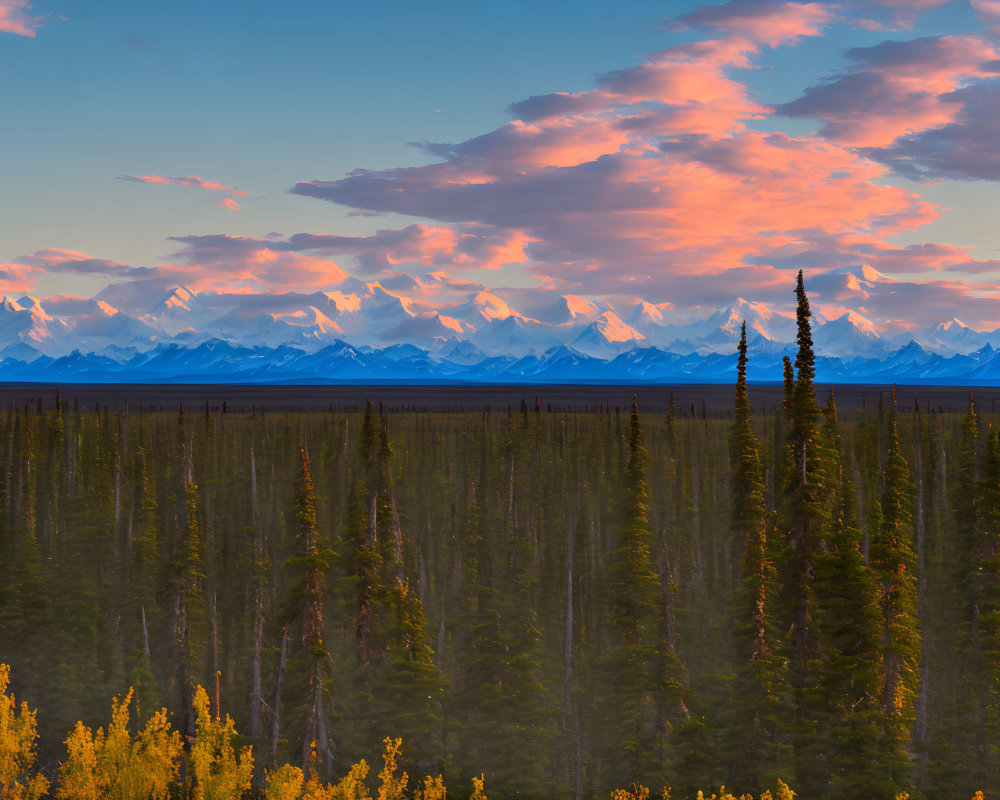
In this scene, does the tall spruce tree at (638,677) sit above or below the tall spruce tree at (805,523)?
below

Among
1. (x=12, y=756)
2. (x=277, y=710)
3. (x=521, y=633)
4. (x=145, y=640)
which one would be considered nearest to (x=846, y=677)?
(x=521, y=633)

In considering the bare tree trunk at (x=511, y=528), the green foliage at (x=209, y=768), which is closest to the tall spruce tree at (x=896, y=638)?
the bare tree trunk at (x=511, y=528)

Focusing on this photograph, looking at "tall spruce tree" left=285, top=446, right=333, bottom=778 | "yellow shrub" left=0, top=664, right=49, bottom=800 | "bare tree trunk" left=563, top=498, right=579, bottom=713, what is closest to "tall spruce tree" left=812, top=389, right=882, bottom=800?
"bare tree trunk" left=563, top=498, right=579, bottom=713

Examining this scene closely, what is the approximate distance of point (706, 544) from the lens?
348 feet

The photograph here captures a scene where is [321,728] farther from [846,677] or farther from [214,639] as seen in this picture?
[846,677]

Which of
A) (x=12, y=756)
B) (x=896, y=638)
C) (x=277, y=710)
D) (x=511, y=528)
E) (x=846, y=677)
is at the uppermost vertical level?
(x=511, y=528)

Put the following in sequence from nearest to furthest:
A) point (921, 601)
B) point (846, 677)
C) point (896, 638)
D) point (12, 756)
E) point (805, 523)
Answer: point (805, 523)
point (896, 638)
point (12, 756)
point (846, 677)
point (921, 601)

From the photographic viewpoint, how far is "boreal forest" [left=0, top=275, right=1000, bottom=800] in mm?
61500

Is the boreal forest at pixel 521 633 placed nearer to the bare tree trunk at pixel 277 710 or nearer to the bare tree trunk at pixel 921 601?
the bare tree trunk at pixel 277 710

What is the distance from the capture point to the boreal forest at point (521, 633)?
2421 inches

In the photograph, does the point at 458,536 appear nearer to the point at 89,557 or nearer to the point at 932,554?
the point at 89,557

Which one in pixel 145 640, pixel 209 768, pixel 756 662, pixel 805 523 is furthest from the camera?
pixel 145 640

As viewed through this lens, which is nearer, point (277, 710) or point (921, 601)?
point (277, 710)

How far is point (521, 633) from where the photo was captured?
76.8m
